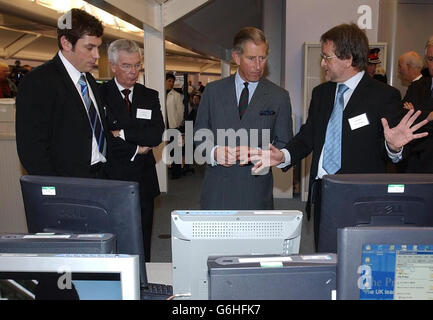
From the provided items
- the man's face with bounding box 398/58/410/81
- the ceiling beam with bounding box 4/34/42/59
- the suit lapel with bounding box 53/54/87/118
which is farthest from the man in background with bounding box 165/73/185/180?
the ceiling beam with bounding box 4/34/42/59

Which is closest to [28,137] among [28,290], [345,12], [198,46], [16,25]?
[28,290]

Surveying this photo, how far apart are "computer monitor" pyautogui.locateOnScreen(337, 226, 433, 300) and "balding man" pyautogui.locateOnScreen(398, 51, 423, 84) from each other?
4.20 m

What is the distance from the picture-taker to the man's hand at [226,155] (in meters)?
2.01

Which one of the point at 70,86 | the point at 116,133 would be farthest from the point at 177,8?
the point at 70,86

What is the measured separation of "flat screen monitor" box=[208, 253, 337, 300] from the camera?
2.76 feet

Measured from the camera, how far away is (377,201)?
3.72 feet

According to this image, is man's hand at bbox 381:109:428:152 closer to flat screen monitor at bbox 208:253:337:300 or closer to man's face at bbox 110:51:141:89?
flat screen monitor at bbox 208:253:337:300

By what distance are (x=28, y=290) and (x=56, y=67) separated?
1.52 metres

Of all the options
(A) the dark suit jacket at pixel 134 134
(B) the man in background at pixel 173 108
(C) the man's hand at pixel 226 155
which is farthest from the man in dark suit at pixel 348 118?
(B) the man in background at pixel 173 108

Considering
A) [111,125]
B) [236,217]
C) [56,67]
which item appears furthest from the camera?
[111,125]

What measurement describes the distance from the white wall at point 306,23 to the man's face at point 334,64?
387 centimetres

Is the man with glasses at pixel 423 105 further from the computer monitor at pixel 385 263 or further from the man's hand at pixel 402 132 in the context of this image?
the computer monitor at pixel 385 263
